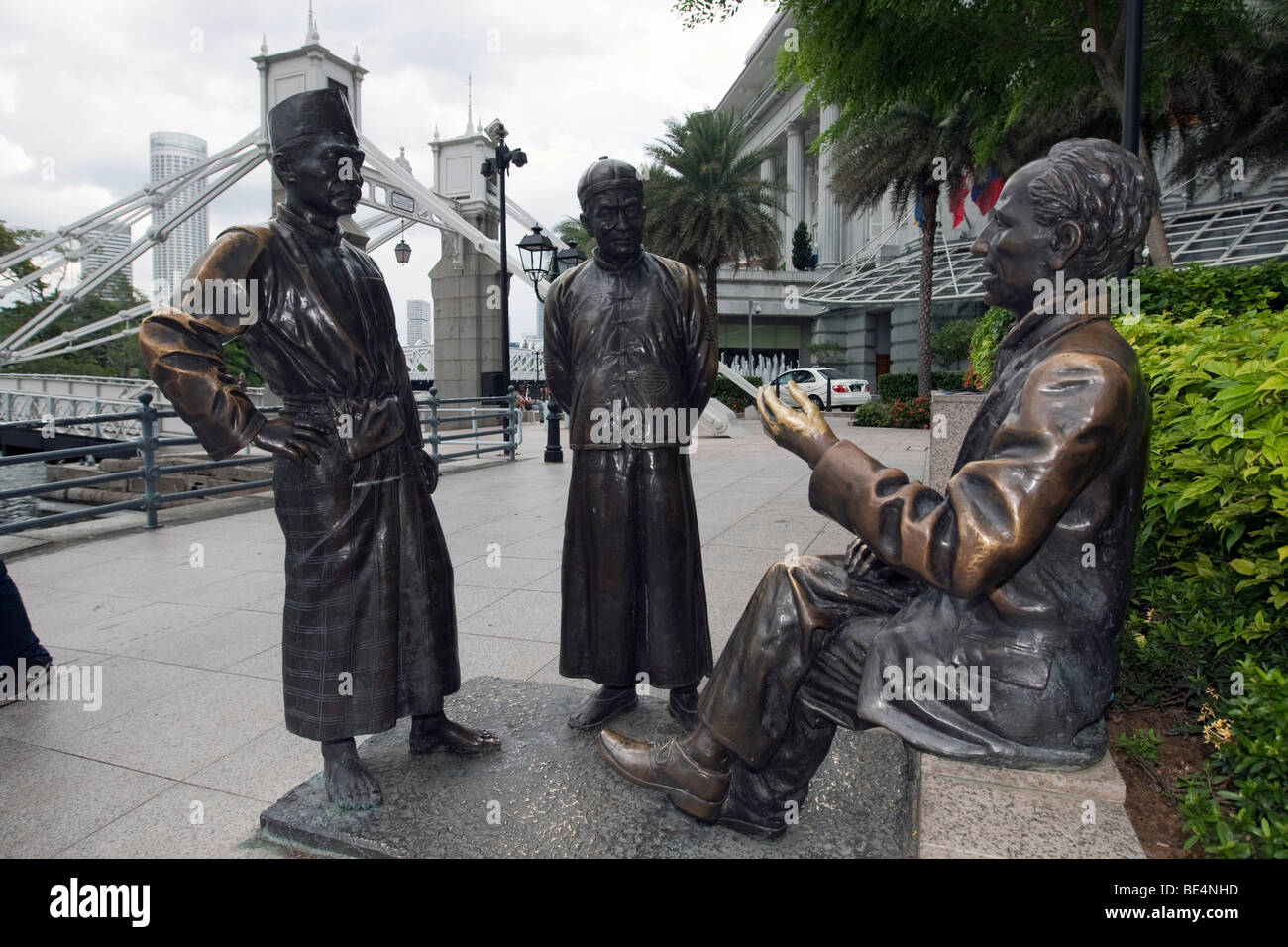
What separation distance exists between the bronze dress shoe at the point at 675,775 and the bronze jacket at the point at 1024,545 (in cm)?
60

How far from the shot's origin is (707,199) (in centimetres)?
2789

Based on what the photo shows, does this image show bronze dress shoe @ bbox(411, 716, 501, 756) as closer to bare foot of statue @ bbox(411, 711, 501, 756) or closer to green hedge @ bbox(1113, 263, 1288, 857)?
bare foot of statue @ bbox(411, 711, 501, 756)

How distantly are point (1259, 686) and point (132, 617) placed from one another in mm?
5668

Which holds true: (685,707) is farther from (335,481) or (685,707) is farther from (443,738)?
(335,481)

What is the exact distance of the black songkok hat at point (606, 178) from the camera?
2.90 metres

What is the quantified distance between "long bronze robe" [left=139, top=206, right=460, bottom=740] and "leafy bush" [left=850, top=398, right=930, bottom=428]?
69.4 ft

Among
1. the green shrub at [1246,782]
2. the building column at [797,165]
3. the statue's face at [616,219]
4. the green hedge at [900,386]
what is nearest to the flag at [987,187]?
the green hedge at [900,386]

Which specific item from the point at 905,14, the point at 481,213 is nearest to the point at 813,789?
the point at 905,14

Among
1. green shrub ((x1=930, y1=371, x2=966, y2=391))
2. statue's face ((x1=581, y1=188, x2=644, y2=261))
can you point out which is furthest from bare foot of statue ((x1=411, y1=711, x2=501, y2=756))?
green shrub ((x1=930, y1=371, x2=966, y2=391))

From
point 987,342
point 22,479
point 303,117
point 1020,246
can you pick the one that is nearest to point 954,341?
point 987,342

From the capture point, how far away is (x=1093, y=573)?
180 cm

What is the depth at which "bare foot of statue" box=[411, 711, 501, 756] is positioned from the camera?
289 cm

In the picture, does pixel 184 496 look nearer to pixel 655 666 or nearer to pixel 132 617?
pixel 132 617

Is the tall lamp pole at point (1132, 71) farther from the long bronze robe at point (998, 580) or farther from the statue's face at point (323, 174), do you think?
the statue's face at point (323, 174)
